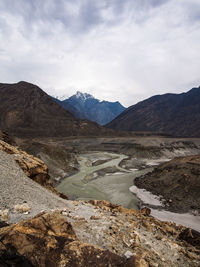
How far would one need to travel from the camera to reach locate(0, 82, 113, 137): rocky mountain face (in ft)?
327

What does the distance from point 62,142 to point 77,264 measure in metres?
79.3

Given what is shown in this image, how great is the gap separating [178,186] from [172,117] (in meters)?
164

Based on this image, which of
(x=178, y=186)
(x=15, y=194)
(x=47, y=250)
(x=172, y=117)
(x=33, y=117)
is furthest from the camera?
(x=172, y=117)

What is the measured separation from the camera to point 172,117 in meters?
169

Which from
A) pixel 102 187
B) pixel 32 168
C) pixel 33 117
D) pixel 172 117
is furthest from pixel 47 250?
pixel 172 117

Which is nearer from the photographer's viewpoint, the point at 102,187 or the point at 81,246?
the point at 81,246

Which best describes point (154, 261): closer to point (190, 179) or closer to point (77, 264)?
point (77, 264)

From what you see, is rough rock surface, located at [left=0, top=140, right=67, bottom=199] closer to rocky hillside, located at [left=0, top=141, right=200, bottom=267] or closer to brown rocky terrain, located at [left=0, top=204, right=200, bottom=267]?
rocky hillside, located at [left=0, top=141, right=200, bottom=267]

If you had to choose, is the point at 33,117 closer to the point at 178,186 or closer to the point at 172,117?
the point at 178,186

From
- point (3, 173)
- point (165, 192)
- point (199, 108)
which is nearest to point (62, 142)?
point (165, 192)

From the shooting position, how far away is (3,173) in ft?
29.1

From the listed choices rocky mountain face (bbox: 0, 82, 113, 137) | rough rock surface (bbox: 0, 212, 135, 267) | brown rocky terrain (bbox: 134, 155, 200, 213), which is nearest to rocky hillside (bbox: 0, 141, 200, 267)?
rough rock surface (bbox: 0, 212, 135, 267)

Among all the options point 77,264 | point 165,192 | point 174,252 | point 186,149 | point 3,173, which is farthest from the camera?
point 186,149

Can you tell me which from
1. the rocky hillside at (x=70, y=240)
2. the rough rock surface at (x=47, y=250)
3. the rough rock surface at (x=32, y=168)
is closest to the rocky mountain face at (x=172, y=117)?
the rough rock surface at (x=32, y=168)
